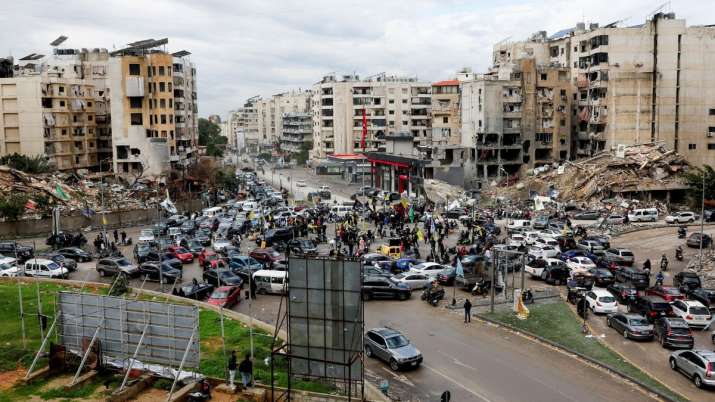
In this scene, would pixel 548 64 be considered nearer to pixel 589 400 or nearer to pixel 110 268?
pixel 110 268

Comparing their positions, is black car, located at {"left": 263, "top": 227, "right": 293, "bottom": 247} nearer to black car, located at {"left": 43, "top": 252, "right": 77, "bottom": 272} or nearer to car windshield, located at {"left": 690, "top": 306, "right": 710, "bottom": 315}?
black car, located at {"left": 43, "top": 252, "right": 77, "bottom": 272}

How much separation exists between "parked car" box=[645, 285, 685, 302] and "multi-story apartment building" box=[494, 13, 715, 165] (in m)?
44.7

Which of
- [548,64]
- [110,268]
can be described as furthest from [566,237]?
[548,64]

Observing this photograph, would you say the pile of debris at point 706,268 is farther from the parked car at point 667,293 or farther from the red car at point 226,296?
the red car at point 226,296

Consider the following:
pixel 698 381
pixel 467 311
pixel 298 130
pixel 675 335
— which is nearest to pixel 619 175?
pixel 467 311

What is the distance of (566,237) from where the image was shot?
41594 mm

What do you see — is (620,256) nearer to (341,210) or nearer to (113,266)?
(341,210)

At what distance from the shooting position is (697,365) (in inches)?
776

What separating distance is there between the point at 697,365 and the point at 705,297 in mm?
9650

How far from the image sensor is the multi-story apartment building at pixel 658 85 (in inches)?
2771

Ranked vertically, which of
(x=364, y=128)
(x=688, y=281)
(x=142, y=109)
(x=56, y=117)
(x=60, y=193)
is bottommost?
(x=688, y=281)

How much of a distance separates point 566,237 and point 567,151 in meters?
38.2

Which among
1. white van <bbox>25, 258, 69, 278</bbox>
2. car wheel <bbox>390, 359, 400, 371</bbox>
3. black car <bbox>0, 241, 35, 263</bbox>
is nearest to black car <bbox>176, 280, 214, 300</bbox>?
white van <bbox>25, 258, 69, 278</bbox>

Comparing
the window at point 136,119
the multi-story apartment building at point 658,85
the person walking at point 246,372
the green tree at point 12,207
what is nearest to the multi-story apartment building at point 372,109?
the multi-story apartment building at point 658,85
